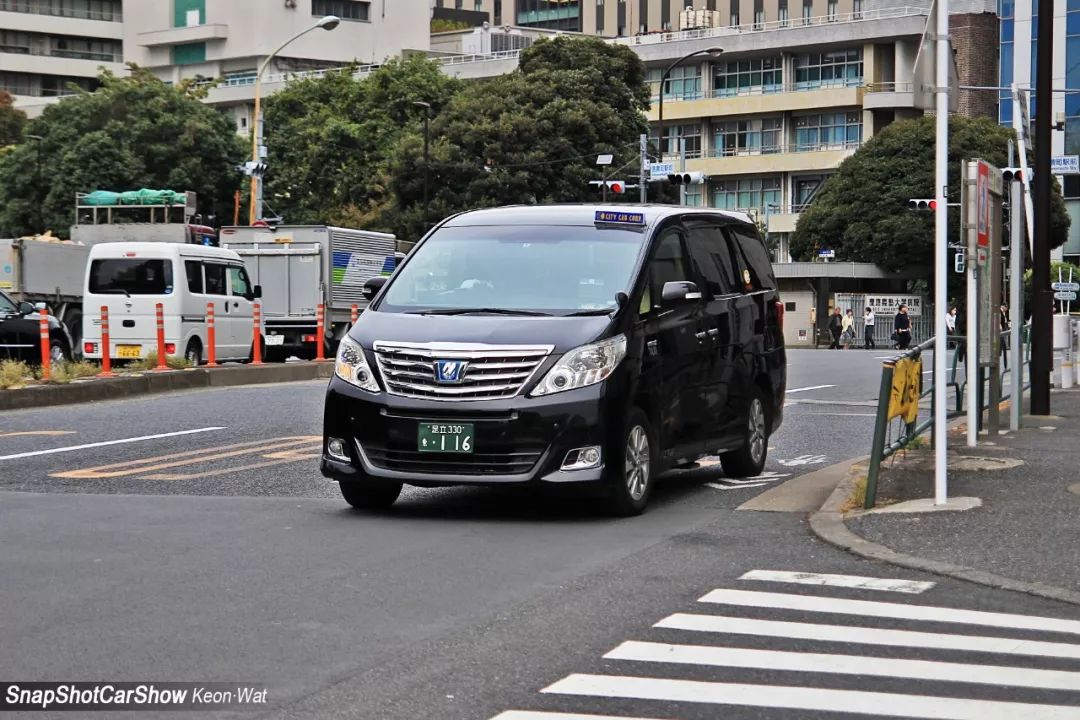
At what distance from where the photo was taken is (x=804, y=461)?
1411cm

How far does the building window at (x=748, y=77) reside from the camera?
8688 centimetres

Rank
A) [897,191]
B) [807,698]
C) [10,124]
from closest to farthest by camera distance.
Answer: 1. [807,698]
2. [897,191]
3. [10,124]

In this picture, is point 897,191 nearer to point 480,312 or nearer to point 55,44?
point 55,44

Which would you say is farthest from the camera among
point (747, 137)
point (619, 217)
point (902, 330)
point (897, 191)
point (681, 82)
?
point (681, 82)

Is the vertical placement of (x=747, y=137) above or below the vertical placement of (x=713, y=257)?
above

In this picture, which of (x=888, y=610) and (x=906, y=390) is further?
(x=906, y=390)

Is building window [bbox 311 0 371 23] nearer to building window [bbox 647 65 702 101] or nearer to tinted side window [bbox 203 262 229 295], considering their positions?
building window [bbox 647 65 702 101]

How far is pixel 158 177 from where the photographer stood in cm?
7288

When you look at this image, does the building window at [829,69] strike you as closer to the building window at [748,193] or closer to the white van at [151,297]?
the building window at [748,193]

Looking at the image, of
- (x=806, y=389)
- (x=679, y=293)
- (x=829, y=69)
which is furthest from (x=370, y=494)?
(x=829, y=69)

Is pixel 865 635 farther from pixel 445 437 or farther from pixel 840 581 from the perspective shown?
pixel 445 437

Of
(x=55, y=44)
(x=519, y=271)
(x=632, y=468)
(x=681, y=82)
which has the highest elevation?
(x=55, y=44)

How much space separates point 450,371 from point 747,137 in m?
80.3

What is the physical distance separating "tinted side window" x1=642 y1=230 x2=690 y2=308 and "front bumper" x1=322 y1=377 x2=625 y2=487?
1163mm
